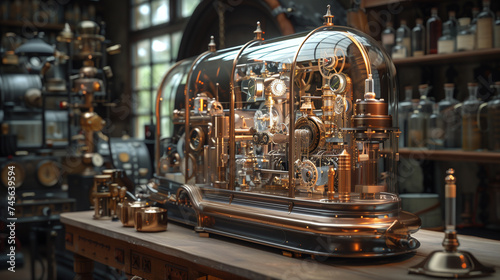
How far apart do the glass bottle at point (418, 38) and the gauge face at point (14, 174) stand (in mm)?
4294

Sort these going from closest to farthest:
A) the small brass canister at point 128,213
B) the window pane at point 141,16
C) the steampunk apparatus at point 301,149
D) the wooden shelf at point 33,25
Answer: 1. the steampunk apparatus at point 301,149
2. the small brass canister at point 128,213
3. the wooden shelf at point 33,25
4. the window pane at point 141,16

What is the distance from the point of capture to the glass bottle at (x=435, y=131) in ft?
10.6

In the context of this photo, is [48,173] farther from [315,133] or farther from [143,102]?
[315,133]

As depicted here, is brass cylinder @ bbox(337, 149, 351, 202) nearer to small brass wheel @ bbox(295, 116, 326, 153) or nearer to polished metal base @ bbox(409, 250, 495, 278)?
small brass wheel @ bbox(295, 116, 326, 153)

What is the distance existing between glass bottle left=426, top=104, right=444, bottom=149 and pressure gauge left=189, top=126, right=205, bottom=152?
4.26 ft

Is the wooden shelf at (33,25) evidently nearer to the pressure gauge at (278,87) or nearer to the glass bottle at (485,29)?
the pressure gauge at (278,87)

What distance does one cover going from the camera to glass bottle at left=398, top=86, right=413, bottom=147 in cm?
333

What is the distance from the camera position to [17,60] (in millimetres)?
7188

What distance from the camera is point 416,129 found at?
3.30m

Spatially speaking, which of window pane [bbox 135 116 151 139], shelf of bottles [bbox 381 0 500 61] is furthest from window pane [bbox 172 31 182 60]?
shelf of bottles [bbox 381 0 500 61]

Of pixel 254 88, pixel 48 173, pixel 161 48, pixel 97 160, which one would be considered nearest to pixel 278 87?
pixel 254 88

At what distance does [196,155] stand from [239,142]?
1.22 feet

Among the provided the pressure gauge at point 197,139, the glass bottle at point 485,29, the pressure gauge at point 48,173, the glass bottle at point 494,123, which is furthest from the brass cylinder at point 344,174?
the pressure gauge at point 48,173

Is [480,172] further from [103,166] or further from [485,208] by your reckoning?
[103,166]
